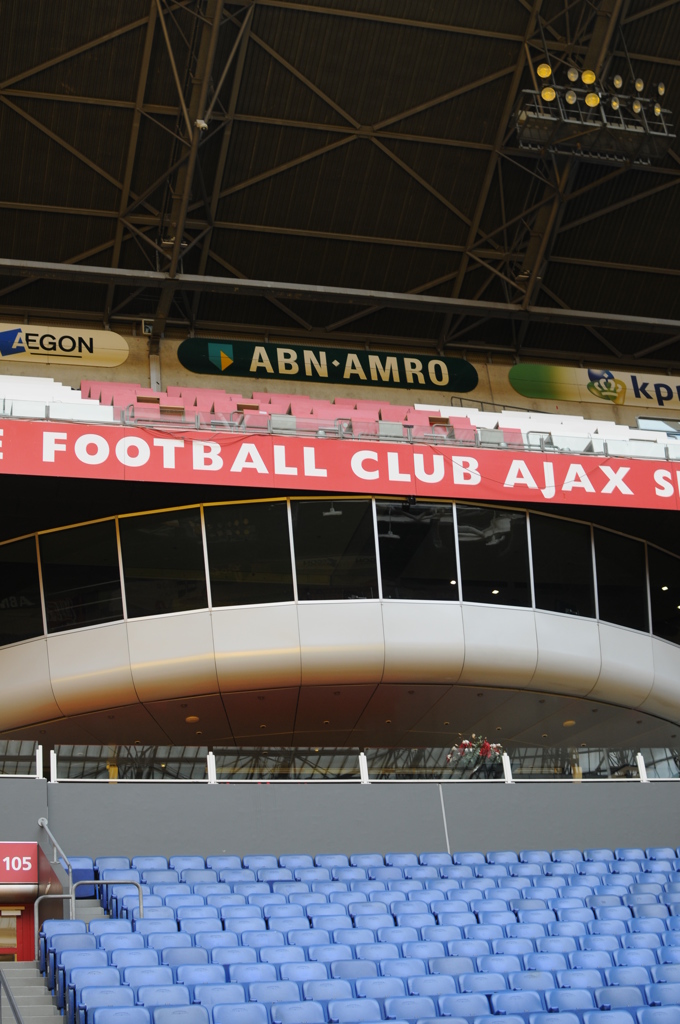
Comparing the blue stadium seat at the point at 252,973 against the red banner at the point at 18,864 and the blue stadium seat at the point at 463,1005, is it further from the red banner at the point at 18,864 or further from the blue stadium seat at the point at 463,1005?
the red banner at the point at 18,864

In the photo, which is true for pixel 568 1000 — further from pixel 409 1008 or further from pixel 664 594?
pixel 664 594

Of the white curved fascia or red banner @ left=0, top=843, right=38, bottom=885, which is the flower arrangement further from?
red banner @ left=0, top=843, right=38, bottom=885

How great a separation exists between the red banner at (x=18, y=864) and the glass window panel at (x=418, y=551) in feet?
30.2

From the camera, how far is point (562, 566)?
73.8ft

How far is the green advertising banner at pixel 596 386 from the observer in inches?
1208

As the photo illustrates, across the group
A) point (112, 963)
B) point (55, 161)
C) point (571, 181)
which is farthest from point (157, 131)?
point (112, 963)

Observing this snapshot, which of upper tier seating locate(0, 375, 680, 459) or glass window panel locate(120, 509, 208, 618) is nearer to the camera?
upper tier seating locate(0, 375, 680, 459)

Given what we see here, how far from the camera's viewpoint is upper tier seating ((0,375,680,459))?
20031 mm

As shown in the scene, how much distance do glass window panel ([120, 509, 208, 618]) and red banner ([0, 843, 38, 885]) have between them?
23.9 ft

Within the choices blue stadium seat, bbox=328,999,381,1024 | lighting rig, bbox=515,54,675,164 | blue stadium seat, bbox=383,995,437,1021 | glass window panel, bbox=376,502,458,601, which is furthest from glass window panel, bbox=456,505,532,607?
blue stadium seat, bbox=328,999,381,1024

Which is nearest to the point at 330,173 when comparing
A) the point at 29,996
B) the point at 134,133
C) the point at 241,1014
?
the point at 134,133

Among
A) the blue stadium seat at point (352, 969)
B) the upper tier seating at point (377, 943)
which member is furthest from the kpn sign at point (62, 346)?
the blue stadium seat at point (352, 969)

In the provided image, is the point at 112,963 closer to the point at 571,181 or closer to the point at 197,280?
the point at 197,280

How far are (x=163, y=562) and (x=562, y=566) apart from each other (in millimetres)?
8087
